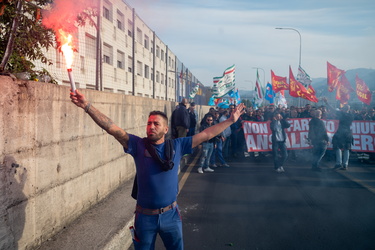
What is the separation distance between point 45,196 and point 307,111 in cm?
1227

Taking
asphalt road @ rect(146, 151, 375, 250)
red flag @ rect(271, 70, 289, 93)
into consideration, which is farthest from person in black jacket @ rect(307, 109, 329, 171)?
red flag @ rect(271, 70, 289, 93)

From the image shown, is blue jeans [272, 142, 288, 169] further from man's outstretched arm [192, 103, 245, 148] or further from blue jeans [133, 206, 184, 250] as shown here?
blue jeans [133, 206, 184, 250]

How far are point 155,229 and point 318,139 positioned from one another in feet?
28.7

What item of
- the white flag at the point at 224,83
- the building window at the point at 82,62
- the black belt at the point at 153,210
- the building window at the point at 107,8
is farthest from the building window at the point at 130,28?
the white flag at the point at 224,83

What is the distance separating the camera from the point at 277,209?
6391 millimetres

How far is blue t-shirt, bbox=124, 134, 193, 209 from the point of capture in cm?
323

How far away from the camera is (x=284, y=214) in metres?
6.06

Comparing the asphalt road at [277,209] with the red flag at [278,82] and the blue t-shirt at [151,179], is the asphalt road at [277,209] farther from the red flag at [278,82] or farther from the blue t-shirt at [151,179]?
the red flag at [278,82]

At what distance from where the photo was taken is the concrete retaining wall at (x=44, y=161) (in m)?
3.41

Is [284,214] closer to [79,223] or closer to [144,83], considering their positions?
[79,223]

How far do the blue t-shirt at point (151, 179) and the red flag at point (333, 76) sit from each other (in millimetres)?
17960

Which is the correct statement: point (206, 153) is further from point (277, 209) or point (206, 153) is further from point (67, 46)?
point (67, 46)

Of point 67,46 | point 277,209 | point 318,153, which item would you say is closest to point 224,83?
point 318,153

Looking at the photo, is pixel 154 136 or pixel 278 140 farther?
pixel 278 140
